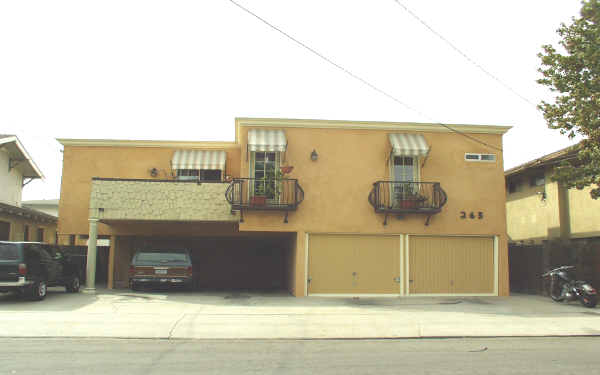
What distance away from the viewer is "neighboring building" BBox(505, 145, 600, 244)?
1722cm

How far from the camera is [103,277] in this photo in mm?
22266

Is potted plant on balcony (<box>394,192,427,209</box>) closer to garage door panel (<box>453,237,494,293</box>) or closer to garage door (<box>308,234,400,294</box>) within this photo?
garage door (<box>308,234,400,294</box>)

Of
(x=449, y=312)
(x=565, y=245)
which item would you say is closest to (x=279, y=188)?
(x=449, y=312)

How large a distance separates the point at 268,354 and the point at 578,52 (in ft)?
35.5

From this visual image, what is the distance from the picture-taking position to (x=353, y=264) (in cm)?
1636

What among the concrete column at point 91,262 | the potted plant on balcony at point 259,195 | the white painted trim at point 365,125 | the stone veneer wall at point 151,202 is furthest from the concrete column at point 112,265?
the white painted trim at point 365,125

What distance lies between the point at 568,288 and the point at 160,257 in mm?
11814

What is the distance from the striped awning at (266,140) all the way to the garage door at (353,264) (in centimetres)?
292

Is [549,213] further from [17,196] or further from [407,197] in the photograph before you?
[17,196]

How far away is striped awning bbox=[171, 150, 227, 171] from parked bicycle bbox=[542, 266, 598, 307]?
11.1m

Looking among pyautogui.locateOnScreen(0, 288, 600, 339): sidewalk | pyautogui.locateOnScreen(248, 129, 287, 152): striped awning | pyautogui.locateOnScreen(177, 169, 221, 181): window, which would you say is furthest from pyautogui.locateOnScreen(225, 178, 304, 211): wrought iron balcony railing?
pyautogui.locateOnScreen(177, 169, 221, 181): window

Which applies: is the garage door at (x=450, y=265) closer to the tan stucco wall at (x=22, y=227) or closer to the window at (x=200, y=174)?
the window at (x=200, y=174)

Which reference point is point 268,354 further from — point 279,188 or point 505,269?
point 505,269

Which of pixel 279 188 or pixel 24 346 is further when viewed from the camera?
pixel 279 188
